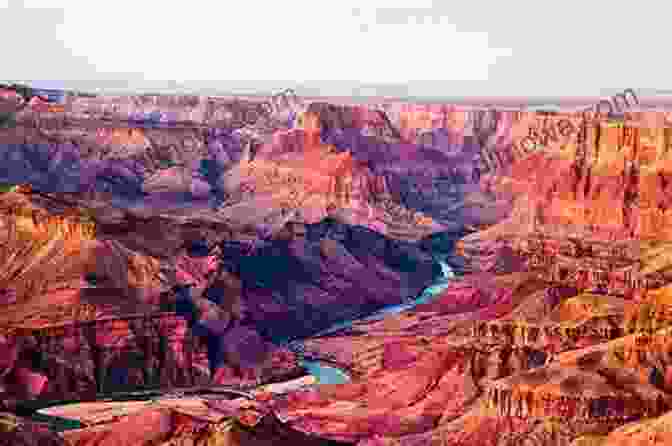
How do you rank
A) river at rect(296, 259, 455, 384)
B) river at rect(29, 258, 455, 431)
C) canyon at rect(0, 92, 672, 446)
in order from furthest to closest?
river at rect(296, 259, 455, 384)
river at rect(29, 258, 455, 431)
canyon at rect(0, 92, 672, 446)

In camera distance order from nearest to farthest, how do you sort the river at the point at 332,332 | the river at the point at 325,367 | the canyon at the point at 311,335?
the canyon at the point at 311,335, the river at the point at 325,367, the river at the point at 332,332

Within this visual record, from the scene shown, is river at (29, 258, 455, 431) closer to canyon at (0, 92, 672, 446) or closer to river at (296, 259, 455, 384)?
river at (296, 259, 455, 384)

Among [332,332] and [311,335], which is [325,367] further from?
[332,332]

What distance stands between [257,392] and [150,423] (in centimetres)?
3486

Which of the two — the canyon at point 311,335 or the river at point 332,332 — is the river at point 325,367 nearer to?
the river at point 332,332

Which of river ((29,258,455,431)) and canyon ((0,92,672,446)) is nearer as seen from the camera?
canyon ((0,92,672,446))

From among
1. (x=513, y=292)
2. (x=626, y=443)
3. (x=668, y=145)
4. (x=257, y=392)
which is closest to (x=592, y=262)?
(x=513, y=292)

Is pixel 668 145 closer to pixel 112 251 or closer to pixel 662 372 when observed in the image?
pixel 112 251

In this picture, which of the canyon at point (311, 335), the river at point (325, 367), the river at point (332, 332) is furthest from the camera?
the river at point (332, 332)

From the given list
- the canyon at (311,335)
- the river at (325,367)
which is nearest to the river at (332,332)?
the river at (325,367)

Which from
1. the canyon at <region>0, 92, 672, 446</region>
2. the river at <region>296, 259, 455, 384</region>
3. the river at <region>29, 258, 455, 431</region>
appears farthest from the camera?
the river at <region>296, 259, 455, 384</region>

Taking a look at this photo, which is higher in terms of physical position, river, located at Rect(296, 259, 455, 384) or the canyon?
the canyon

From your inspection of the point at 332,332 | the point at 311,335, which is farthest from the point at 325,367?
the point at 332,332

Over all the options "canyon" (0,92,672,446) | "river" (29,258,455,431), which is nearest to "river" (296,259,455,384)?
"river" (29,258,455,431)
